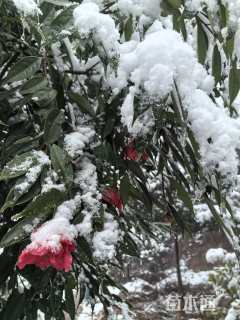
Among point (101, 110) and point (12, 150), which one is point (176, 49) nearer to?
point (101, 110)

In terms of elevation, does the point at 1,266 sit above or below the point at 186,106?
below

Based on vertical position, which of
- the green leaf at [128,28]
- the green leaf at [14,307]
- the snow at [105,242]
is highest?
the green leaf at [128,28]

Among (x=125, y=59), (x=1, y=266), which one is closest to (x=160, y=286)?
(x=1, y=266)

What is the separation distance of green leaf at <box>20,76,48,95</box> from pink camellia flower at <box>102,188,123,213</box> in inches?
7.7

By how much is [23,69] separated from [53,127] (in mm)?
94

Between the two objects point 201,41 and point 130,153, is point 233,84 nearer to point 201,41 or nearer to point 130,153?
point 201,41

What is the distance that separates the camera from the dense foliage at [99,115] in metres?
0.75

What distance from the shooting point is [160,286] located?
6340 millimetres

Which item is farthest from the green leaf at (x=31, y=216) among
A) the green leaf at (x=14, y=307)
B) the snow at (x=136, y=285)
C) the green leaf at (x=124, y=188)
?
the snow at (x=136, y=285)

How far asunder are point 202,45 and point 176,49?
0.62 ft

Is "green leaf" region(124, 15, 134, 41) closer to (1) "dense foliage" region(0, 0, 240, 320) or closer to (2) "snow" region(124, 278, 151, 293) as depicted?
(1) "dense foliage" region(0, 0, 240, 320)

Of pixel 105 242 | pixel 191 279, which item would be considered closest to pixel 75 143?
pixel 105 242

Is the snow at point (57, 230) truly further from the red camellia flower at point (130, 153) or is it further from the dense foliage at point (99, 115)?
the red camellia flower at point (130, 153)

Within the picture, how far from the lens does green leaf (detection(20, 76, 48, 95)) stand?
807 mm
